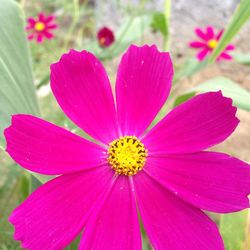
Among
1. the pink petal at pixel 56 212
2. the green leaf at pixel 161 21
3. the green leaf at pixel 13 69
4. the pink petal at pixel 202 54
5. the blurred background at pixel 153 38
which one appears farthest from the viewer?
the blurred background at pixel 153 38

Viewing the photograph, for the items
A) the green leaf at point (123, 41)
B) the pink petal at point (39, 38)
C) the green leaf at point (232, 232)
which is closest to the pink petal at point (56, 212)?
the green leaf at point (232, 232)

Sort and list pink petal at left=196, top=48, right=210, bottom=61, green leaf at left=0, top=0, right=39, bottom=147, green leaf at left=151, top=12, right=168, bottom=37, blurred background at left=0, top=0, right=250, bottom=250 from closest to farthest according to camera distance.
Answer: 1. green leaf at left=0, top=0, right=39, bottom=147
2. green leaf at left=151, top=12, right=168, bottom=37
3. pink petal at left=196, top=48, right=210, bottom=61
4. blurred background at left=0, top=0, right=250, bottom=250

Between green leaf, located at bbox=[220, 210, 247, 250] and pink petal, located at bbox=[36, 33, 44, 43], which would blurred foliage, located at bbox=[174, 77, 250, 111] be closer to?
green leaf, located at bbox=[220, 210, 247, 250]

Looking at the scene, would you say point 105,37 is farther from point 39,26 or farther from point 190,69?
point 39,26

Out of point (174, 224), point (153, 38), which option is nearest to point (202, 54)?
point (174, 224)

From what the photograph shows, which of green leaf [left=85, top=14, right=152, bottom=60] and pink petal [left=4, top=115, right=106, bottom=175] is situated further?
green leaf [left=85, top=14, right=152, bottom=60]

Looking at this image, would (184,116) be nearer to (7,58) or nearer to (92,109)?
(92,109)

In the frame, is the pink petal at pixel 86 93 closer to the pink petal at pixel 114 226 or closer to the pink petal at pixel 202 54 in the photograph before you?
the pink petal at pixel 114 226

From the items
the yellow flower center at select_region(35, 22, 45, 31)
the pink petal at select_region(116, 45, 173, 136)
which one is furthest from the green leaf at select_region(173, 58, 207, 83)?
the pink petal at select_region(116, 45, 173, 136)

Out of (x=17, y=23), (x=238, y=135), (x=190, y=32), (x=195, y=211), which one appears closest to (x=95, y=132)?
(x=195, y=211)
